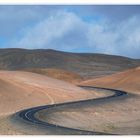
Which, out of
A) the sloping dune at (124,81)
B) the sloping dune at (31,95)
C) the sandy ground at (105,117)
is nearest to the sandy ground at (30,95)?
the sloping dune at (31,95)

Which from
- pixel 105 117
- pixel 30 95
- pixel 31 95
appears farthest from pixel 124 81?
pixel 105 117

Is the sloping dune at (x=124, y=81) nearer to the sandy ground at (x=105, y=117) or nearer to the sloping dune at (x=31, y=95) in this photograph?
the sloping dune at (x=31, y=95)

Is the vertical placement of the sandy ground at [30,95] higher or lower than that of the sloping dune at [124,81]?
higher

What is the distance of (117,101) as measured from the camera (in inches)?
2559

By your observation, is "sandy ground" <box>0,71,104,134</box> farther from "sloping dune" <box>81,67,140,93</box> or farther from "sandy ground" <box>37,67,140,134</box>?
"sloping dune" <box>81,67,140,93</box>

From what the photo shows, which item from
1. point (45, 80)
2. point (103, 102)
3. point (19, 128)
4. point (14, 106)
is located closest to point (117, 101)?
point (103, 102)

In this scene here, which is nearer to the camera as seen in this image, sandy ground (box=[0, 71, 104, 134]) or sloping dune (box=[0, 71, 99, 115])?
sandy ground (box=[0, 71, 104, 134])

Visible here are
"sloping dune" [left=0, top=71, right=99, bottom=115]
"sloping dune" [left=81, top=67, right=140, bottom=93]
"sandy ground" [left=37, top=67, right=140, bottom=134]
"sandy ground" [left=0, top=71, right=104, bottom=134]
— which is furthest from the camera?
"sloping dune" [left=81, top=67, right=140, bottom=93]

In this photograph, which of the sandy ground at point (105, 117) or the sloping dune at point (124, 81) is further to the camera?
the sloping dune at point (124, 81)

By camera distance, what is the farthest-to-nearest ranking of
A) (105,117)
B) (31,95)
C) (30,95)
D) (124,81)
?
(124,81) < (31,95) < (30,95) < (105,117)

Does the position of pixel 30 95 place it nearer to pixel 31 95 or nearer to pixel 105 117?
pixel 31 95

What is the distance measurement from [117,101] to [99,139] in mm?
47878

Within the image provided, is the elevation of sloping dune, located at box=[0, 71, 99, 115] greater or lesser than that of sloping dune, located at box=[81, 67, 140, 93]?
greater

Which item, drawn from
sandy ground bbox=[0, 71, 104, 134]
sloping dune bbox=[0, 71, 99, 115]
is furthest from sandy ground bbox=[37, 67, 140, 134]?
sloping dune bbox=[0, 71, 99, 115]
